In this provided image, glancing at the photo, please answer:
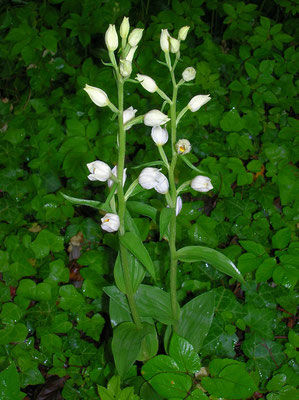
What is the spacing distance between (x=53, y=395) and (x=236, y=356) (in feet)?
2.65

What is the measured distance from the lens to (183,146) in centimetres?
119

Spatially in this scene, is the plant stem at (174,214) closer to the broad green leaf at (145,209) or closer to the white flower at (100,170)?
the broad green leaf at (145,209)

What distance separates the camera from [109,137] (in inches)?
85.1

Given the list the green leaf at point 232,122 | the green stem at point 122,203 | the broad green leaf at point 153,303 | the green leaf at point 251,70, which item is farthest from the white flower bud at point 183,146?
the green leaf at point 251,70

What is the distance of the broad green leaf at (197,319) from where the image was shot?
1.52 meters

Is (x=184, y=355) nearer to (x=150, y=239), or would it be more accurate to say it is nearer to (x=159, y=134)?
(x=159, y=134)

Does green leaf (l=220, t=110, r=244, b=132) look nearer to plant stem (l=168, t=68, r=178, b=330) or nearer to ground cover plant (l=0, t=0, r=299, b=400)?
ground cover plant (l=0, t=0, r=299, b=400)

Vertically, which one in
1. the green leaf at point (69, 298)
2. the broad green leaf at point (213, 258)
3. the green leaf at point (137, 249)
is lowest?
the green leaf at point (69, 298)

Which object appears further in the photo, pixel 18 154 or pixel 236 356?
pixel 18 154

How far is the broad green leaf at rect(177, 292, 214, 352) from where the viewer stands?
1.52 meters

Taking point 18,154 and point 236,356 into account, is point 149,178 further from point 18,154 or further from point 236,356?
point 18,154

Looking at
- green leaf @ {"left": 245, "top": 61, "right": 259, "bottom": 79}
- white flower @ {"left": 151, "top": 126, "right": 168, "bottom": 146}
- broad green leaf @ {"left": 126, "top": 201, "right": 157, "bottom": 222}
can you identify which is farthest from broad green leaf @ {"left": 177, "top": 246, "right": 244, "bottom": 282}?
green leaf @ {"left": 245, "top": 61, "right": 259, "bottom": 79}

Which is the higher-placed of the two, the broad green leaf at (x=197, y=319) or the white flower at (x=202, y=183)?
the white flower at (x=202, y=183)

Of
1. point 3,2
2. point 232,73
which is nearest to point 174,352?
point 232,73
